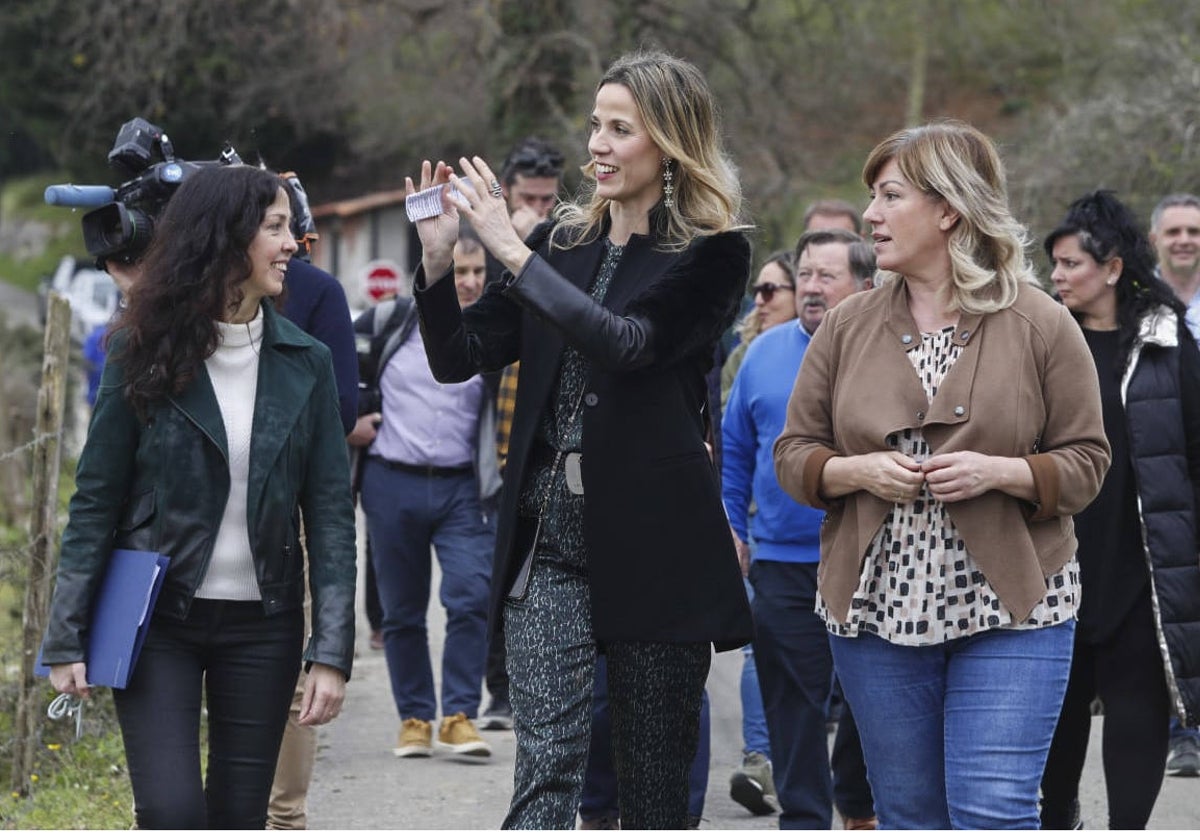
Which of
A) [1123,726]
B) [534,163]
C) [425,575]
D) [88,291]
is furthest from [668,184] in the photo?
[88,291]

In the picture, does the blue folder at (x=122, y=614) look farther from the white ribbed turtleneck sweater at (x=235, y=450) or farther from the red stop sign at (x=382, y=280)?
the red stop sign at (x=382, y=280)

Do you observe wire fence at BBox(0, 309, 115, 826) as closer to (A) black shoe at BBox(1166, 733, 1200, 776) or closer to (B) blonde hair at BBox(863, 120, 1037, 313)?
(B) blonde hair at BBox(863, 120, 1037, 313)

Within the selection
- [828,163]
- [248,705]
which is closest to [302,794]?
[248,705]

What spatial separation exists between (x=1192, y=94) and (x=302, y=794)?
9988 mm

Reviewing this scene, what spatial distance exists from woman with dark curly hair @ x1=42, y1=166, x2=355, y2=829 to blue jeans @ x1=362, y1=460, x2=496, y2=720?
134 inches

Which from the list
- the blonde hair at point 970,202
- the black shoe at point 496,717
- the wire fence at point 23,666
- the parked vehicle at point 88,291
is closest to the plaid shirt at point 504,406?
the black shoe at point 496,717

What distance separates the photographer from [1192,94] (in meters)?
13.4

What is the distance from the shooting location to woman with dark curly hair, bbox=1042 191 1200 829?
5.42m

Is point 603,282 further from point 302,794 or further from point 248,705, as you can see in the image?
point 302,794

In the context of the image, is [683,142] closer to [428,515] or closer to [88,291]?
[428,515]

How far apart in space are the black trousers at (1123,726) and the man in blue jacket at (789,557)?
2.35 feet

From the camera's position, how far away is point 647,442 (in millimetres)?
4133

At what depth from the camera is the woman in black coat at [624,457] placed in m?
4.07

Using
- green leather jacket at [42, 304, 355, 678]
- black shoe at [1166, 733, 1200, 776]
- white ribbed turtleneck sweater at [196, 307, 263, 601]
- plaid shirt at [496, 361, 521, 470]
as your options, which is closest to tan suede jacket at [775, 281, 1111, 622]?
green leather jacket at [42, 304, 355, 678]
